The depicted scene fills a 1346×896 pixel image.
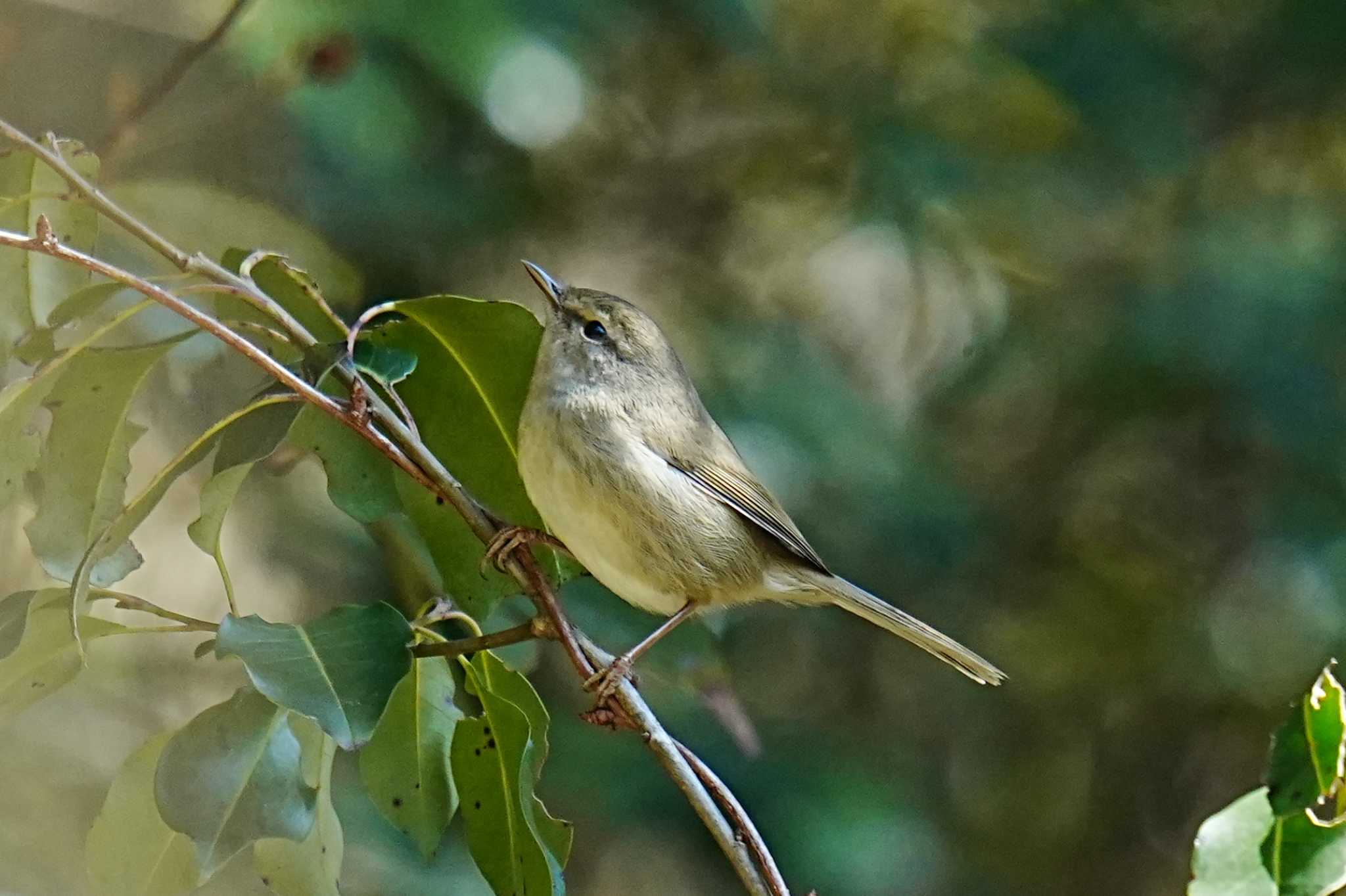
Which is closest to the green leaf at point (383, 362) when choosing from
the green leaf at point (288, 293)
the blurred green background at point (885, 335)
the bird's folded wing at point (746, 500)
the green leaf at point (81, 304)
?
the green leaf at point (288, 293)

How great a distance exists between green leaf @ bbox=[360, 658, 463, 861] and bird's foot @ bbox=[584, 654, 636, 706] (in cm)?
20

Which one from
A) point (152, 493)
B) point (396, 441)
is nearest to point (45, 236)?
point (152, 493)

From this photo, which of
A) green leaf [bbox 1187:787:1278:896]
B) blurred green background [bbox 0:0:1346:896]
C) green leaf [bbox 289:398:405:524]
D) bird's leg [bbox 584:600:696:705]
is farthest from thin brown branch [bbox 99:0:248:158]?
green leaf [bbox 1187:787:1278:896]

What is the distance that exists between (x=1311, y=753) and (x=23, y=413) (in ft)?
5.19

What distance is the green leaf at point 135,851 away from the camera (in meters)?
1.76

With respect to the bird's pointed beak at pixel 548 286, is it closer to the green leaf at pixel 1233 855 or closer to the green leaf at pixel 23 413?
the green leaf at pixel 23 413

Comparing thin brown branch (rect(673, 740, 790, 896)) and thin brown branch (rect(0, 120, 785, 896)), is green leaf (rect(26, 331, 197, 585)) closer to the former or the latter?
thin brown branch (rect(0, 120, 785, 896))

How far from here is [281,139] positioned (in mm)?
2973

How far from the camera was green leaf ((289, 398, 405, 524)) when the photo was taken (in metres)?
1.77

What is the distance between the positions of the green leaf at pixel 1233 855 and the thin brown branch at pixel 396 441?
0.51m

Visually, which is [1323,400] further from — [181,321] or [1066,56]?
[181,321]

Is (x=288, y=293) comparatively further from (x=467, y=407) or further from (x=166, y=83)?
(x=166, y=83)

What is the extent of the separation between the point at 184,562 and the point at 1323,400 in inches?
118

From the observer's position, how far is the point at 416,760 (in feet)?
5.90
